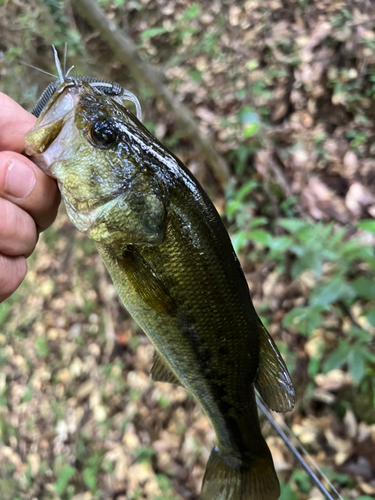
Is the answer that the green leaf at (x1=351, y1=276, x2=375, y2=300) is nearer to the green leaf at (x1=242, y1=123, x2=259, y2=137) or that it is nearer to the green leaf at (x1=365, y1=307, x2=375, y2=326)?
the green leaf at (x1=365, y1=307, x2=375, y2=326)

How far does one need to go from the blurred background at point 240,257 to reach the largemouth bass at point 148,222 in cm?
85

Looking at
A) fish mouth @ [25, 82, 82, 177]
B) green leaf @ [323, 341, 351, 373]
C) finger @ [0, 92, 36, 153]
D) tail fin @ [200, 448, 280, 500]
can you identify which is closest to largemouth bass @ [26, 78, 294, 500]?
fish mouth @ [25, 82, 82, 177]

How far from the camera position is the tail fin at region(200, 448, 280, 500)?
1290mm

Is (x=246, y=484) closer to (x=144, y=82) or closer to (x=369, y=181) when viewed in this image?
(x=369, y=181)

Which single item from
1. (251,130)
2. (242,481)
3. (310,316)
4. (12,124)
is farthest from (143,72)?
(242,481)

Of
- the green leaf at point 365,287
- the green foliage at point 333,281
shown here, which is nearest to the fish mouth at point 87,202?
the green foliage at point 333,281

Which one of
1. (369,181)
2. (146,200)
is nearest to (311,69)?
(369,181)

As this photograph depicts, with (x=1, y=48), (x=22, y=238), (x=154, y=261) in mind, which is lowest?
(x=154, y=261)

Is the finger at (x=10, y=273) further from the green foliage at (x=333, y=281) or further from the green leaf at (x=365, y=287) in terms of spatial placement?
the green leaf at (x=365, y=287)

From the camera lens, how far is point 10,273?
1.13 m

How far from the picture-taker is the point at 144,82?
2666mm

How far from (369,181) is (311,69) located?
1.17 meters

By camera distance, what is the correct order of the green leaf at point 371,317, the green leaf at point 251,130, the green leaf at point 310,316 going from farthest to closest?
the green leaf at point 251,130
the green leaf at point 310,316
the green leaf at point 371,317

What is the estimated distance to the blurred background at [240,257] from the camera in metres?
2.03
